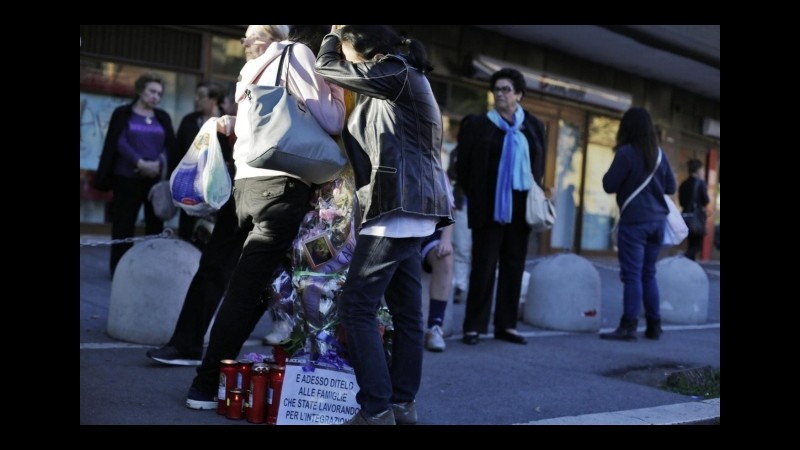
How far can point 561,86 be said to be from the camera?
18.2m

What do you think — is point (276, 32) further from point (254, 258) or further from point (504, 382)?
point (504, 382)

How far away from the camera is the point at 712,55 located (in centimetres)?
1881

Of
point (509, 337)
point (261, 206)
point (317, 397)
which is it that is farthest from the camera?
point (509, 337)

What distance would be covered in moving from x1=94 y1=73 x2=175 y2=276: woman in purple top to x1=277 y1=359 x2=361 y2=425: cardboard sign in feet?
15.5

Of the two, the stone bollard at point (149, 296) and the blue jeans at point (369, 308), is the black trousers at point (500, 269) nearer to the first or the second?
the stone bollard at point (149, 296)

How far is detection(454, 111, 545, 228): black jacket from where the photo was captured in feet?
24.1

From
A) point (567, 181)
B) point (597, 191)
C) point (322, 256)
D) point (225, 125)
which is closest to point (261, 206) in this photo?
point (322, 256)

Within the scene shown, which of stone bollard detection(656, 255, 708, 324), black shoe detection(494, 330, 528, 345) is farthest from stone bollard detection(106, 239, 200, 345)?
stone bollard detection(656, 255, 708, 324)

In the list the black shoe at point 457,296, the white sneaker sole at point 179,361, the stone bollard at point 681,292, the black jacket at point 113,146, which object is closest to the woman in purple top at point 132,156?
the black jacket at point 113,146

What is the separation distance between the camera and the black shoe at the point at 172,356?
5363mm

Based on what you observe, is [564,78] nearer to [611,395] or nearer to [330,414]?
[611,395]

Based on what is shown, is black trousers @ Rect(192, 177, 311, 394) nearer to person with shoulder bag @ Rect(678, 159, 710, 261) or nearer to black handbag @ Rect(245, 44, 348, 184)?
black handbag @ Rect(245, 44, 348, 184)

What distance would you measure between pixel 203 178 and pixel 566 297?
14.4 ft
